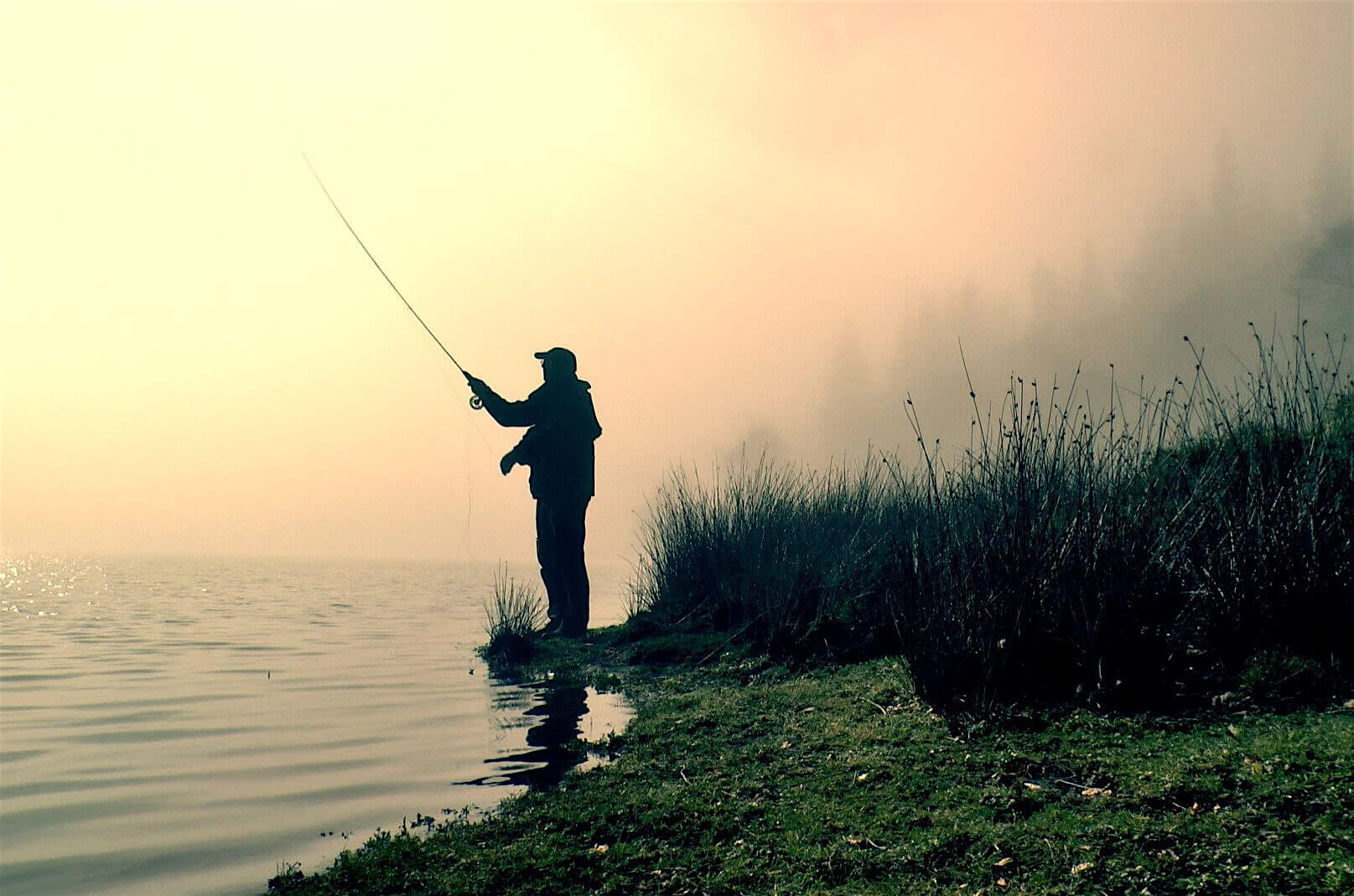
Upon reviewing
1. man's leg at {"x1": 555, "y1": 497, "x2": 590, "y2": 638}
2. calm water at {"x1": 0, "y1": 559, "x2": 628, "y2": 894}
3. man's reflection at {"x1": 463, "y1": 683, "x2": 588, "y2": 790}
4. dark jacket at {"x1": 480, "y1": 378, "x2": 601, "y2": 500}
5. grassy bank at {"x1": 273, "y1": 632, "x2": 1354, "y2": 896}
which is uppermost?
dark jacket at {"x1": 480, "y1": 378, "x2": 601, "y2": 500}

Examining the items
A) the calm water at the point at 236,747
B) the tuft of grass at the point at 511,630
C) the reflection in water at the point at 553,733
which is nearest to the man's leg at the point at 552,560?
the tuft of grass at the point at 511,630

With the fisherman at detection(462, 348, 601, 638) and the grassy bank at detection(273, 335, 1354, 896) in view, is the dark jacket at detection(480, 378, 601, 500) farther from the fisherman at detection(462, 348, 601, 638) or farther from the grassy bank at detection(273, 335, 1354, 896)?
the grassy bank at detection(273, 335, 1354, 896)

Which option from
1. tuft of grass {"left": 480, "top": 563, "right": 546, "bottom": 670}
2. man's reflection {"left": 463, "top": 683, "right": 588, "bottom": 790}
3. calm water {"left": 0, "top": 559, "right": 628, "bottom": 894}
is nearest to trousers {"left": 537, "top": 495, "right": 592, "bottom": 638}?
tuft of grass {"left": 480, "top": 563, "right": 546, "bottom": 670}

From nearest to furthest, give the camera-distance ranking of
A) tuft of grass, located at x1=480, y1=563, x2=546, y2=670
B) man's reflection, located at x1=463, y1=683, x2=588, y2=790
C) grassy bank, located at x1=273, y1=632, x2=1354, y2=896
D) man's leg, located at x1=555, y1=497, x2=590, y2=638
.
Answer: grassy bank, located at x1=273, y1=632, x2=1354, y2=896, man's reflection, located at x1=463, y1=683, x2=588, y2=790, tuft of grass, located at x1=480, y1=563, x2=546, y2=670, man's leg, located at x1=555, y1=497, x2=590, y2=638

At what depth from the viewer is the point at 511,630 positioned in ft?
42.4

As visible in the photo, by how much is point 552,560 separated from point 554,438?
1937mm

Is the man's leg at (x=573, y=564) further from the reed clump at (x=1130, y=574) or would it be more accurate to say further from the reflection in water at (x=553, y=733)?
the reed clump at (x=1130, y=574)

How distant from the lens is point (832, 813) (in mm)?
4805

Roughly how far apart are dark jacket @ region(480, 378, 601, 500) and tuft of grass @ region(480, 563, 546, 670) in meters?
1.83

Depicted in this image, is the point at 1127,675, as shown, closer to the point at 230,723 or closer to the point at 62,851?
the point at 62,851

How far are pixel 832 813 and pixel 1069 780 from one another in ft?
4.03

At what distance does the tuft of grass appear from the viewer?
12461mm

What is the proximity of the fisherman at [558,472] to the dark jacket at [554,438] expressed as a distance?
0.01 m

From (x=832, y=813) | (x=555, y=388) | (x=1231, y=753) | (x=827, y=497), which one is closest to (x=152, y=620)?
(x=555, y=388)
